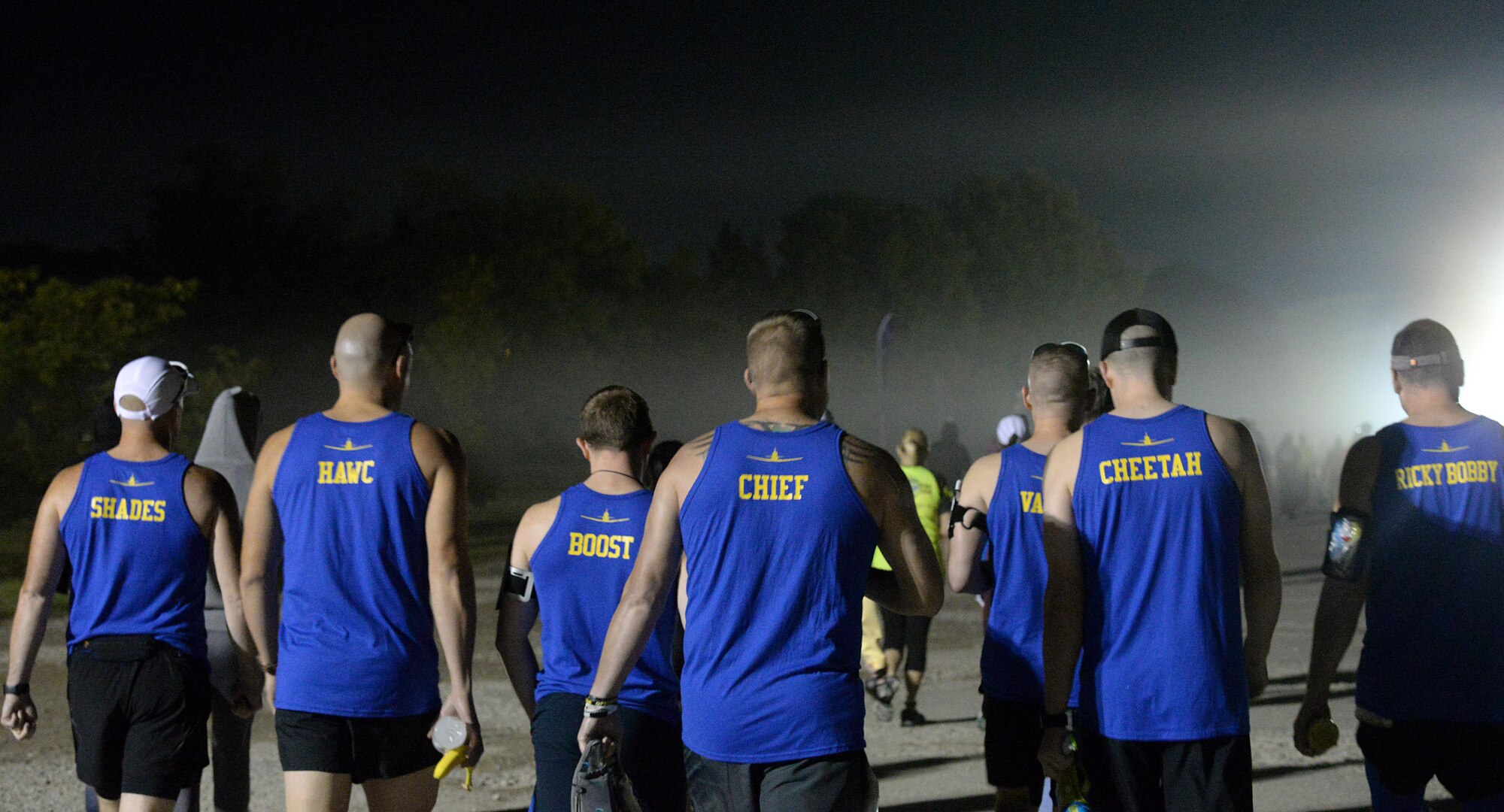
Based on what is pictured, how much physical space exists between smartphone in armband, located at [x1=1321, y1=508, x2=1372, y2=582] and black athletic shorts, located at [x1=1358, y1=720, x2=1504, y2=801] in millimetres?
498

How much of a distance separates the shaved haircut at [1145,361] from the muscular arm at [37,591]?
3.63m

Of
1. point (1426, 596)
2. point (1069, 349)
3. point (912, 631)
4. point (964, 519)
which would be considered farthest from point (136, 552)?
point (912, 631)

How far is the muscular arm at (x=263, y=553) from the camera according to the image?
400cm

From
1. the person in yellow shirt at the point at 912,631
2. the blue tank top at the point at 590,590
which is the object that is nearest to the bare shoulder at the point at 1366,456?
the blue tank top at the point at 590,590

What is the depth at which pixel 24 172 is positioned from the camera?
1233 inches

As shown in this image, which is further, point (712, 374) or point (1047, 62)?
point (1047, 62)

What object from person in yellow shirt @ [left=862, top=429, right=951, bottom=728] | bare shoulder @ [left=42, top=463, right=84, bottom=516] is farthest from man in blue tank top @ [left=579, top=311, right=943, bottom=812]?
person in yellow shirt @ [left=862, top=429, right=951, bottom=728]

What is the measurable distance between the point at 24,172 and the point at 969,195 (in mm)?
35781

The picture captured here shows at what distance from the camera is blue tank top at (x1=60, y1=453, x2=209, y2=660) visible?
444cm

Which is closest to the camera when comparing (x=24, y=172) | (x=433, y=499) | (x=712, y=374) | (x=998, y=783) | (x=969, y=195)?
(x=433, y=499)

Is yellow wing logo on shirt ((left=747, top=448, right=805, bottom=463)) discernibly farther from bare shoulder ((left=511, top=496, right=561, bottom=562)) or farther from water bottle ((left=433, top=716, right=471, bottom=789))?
water bottle ((left=433, top=716, right=471, bottom=789))

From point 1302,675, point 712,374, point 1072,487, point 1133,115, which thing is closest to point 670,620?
point 1072,487

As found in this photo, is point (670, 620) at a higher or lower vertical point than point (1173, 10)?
lower

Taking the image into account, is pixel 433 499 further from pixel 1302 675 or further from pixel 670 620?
pixel 1302 675
